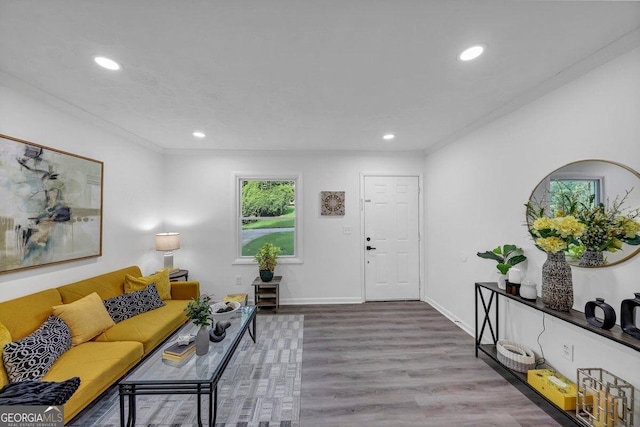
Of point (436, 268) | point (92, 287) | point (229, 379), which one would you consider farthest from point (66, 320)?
point (436, 268)

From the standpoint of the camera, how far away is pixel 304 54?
5.41 feet

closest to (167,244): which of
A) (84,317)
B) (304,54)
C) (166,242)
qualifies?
(166,242)

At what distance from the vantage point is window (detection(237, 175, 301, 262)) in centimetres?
421

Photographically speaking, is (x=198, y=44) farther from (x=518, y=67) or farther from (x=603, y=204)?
(x=603, y=204)

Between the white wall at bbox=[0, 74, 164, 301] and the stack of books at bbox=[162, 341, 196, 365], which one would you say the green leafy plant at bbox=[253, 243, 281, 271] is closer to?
the white wall at bbox=[0, 74, 164, 301]

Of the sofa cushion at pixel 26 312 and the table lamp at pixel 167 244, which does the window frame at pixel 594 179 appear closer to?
the sofa cushion at pixel 26 312

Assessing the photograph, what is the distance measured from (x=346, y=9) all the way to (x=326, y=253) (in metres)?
3.34

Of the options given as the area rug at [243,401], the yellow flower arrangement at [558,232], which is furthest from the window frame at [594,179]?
the area rug at [243,401]

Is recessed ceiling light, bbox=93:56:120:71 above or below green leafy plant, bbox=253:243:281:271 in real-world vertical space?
above

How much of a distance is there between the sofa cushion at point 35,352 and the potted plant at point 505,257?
362cm

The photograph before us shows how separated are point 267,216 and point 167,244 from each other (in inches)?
59.6

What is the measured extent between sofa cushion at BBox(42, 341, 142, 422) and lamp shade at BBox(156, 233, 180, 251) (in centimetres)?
160

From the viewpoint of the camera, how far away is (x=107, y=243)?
9.62 ft

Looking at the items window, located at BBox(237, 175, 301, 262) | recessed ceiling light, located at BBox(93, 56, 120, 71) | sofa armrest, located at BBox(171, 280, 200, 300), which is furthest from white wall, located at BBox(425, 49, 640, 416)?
sofa armrest, located at BBox(171, 280, 200, 300)
